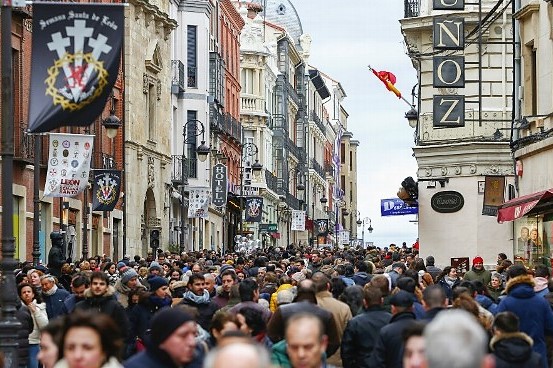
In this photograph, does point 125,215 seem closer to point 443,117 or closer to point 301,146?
point 443,117

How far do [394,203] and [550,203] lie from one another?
37.8 meters

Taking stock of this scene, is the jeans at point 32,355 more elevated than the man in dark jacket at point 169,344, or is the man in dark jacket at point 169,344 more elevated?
the man in dark jacket at point 169,344

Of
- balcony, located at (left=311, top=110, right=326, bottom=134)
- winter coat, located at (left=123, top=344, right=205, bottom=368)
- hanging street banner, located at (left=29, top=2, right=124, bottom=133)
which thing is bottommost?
winter coat, located at (left=123, top=344, right=205, bottom=368)

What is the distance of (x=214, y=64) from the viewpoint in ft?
230

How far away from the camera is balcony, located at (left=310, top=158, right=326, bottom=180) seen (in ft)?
414

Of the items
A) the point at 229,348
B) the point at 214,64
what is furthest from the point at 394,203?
the point at 229,348

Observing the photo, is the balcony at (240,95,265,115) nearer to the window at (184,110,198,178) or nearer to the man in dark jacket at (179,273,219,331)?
the window at (184,110,198,178)

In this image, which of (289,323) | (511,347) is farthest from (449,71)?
(289,323)

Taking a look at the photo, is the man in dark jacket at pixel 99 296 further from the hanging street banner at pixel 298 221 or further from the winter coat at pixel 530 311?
the hanging street banner at pixel 298 221

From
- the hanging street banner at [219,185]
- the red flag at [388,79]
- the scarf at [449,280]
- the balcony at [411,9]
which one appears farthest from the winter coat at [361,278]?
the hanging street banner at [219,185]

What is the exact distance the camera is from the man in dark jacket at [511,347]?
1095 centimetres

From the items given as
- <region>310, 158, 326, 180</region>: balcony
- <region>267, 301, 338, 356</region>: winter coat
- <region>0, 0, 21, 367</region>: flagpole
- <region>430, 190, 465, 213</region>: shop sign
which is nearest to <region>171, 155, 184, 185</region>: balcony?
<region>430, 190, 465, 213</region>: shop sign

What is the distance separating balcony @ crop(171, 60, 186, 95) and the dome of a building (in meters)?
65.9

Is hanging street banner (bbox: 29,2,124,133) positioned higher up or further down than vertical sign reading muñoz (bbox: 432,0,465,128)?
further down
